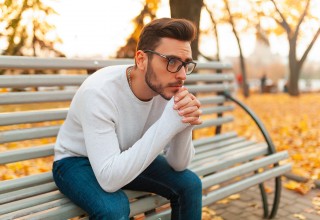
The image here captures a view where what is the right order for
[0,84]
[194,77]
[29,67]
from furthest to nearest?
[194,77] < [29,67] < [0,84]

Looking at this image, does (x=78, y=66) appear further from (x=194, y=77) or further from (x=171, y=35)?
A: (x=194, y=77)

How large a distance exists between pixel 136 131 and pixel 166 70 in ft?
1.35

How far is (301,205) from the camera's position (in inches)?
146

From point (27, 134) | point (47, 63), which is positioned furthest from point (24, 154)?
point (47, 63)

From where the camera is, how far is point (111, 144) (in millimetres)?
1899

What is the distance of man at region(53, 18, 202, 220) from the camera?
6.19 feet

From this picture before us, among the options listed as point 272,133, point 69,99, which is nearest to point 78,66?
point 69,99

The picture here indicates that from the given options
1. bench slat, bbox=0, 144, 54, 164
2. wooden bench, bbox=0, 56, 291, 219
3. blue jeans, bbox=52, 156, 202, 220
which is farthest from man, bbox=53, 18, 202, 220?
bench slat, bbox=0, 144, 54, 164

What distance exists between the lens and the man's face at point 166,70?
6.66 ft

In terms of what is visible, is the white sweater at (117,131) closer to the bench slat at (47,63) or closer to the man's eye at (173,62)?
the man's eye at (173,62)

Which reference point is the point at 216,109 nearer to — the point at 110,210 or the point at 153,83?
the point at 153,83

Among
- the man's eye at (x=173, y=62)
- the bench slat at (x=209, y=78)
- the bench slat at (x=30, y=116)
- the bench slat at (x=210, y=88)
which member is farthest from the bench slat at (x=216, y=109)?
the man's eye at (x=173, y=62)

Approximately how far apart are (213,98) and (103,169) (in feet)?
6.87

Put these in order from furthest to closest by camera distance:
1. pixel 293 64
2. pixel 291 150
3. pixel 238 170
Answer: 1. pixel 293 64
2. pixel 291 150
3. pixel 238 170
